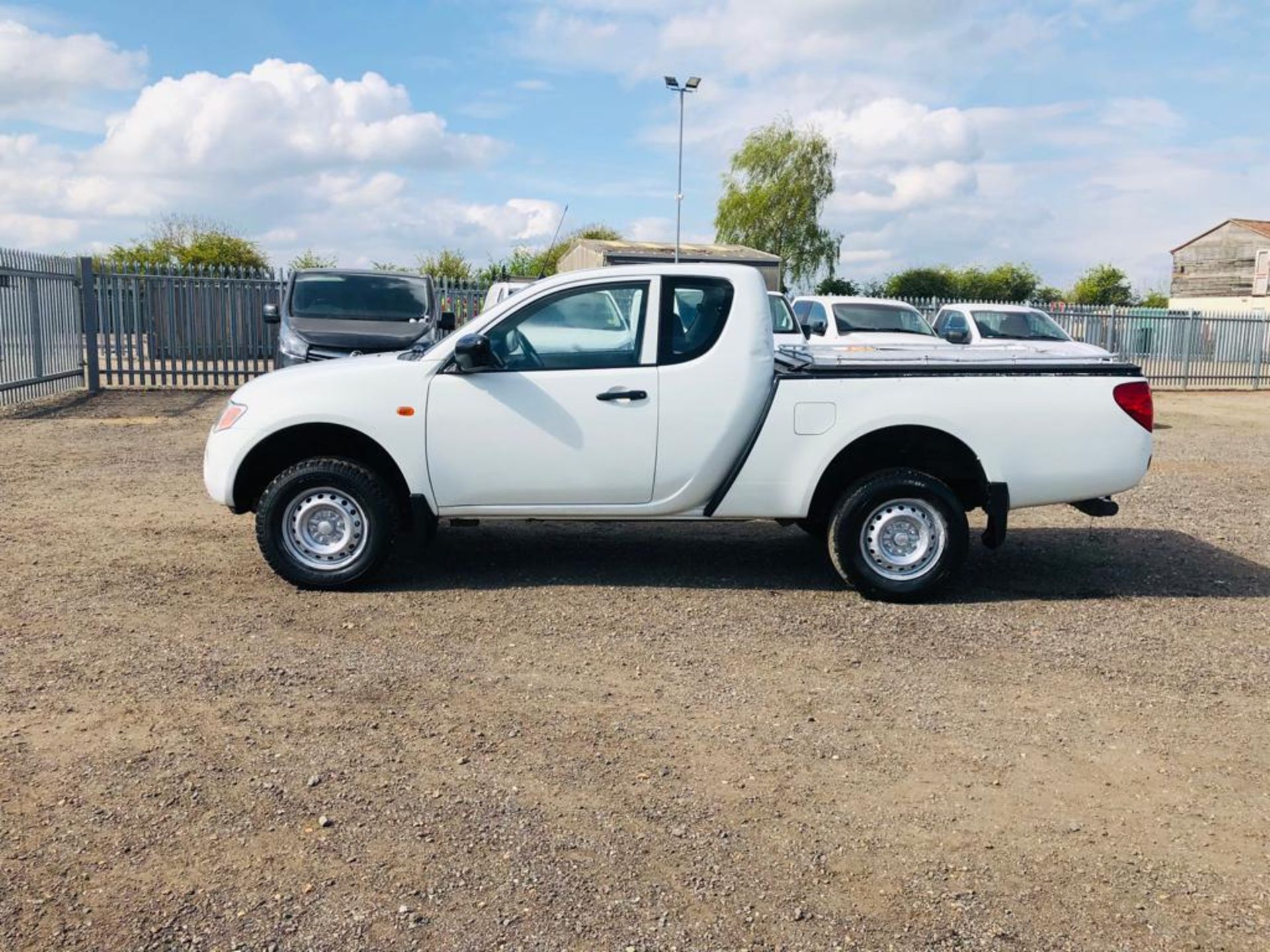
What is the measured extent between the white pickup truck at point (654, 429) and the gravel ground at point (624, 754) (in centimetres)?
49

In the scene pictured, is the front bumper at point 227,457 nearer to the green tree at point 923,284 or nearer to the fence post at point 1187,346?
the fence post at point 1187,346

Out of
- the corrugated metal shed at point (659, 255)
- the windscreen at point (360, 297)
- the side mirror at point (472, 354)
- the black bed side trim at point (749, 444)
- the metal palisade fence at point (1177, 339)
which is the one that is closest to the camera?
the side mirror at point (472, 354)

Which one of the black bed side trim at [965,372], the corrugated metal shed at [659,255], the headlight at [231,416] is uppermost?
the corrugated metal shed at [659,255]

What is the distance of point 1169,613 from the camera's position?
259 inches

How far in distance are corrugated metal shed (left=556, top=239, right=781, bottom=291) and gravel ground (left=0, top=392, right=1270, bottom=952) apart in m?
22.9

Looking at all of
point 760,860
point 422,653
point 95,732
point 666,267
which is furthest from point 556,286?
point 760,860

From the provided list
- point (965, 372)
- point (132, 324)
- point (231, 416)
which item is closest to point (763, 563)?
point (965, 372)

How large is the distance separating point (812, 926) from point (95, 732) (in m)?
2.93

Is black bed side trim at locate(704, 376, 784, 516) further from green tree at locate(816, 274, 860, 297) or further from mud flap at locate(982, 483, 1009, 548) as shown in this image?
green tree at locate(816, 274, 860, 297)

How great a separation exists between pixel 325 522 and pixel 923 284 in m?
54.2

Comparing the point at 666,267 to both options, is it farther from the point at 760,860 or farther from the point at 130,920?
the point at 130,920

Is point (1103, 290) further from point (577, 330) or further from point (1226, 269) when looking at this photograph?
point (577, 330)

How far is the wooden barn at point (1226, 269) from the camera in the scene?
5703 centimetres

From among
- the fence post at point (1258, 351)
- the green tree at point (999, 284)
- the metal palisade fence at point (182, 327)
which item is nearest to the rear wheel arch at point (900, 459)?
the metal palisade fence at point (182, 327)
